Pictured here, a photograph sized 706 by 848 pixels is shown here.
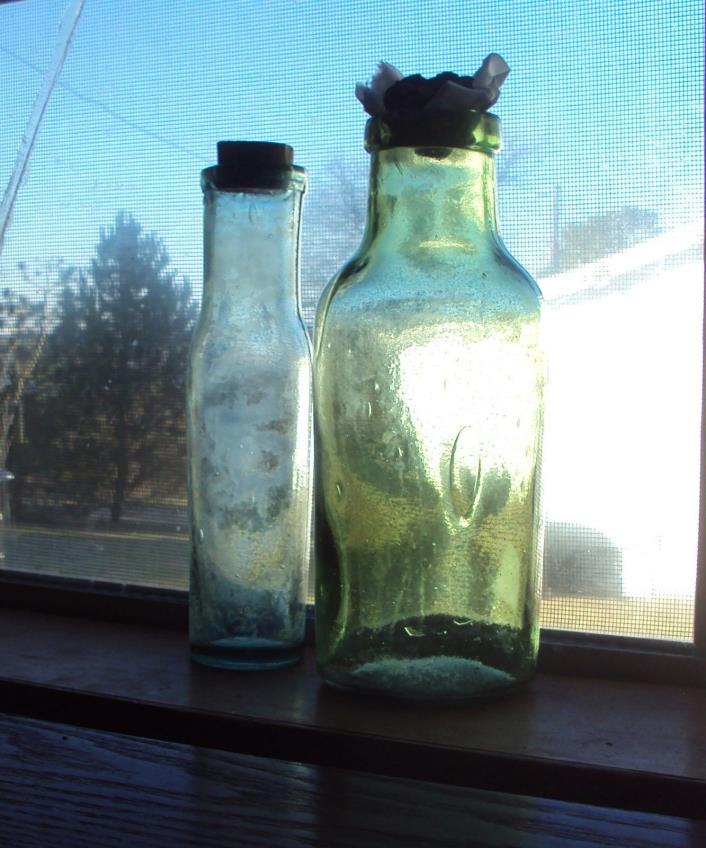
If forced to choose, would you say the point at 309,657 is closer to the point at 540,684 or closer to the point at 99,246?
the point at 540,684

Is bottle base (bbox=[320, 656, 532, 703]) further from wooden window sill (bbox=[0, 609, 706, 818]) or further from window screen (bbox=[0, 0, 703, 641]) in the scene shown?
window screen (bbox=[0, 0, 703, 641])

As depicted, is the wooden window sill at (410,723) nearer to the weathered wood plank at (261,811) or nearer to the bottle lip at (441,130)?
the weathered wood plank at (261,811)

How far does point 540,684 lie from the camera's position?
2.00 ft

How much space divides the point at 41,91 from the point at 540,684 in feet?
2.09

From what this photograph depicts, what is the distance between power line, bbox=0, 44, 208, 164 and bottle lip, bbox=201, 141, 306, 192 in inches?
5.8

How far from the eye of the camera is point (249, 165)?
633mm

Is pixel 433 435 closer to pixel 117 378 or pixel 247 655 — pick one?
pixel 247 655

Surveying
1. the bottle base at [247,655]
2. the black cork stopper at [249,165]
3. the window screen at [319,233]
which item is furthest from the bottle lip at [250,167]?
the bottle base at [247,655]

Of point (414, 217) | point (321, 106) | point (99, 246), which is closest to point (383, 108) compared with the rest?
point (414, 217)

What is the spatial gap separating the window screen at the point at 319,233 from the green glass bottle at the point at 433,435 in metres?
0.06

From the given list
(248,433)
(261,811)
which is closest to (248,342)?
(248,433)

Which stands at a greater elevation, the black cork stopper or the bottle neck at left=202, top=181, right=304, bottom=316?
the black cork stopper

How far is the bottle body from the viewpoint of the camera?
643 millimetres

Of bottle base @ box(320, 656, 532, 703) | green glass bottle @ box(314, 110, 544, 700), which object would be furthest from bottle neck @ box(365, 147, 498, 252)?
bottle base @ box(320, 656, 532, 703)
